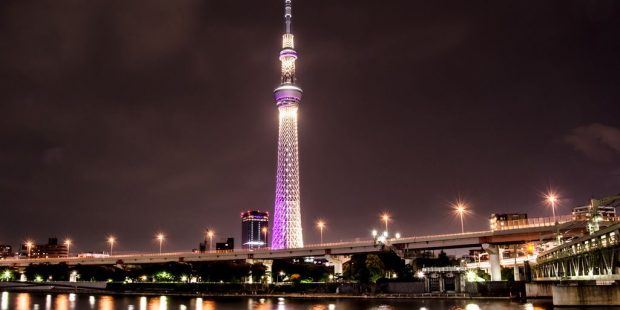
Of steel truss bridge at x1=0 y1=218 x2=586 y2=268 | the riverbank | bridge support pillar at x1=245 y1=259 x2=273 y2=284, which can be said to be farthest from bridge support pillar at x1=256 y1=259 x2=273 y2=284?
the riverbank

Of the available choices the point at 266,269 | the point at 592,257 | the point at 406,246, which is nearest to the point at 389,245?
the point at 406,246

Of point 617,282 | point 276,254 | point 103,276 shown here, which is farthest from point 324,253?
point 617,282

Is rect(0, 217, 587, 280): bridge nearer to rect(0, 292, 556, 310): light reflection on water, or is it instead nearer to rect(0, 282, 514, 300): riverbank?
rect(0, 282, 514, 300): riverbank

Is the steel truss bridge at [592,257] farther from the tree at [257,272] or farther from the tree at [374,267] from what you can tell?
the tree at [257,272]

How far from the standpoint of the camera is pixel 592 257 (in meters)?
56.9

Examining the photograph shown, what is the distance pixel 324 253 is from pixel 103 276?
7232cm

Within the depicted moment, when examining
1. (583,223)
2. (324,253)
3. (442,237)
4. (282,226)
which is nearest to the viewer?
(583,223)

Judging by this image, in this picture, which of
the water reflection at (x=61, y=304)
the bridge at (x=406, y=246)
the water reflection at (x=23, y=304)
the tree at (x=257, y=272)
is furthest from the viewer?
the tree at (x=257, y=272)

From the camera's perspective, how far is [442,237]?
4621 inches

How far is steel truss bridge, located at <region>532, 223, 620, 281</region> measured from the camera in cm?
5000

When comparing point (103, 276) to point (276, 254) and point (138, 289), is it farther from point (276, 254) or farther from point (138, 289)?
point (276, 254)

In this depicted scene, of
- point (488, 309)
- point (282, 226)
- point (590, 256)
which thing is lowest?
point (488, 309)

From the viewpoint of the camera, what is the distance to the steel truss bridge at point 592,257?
50.0 meters

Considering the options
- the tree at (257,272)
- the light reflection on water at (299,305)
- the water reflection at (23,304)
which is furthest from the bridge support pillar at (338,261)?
the water reflection at (23,304)
